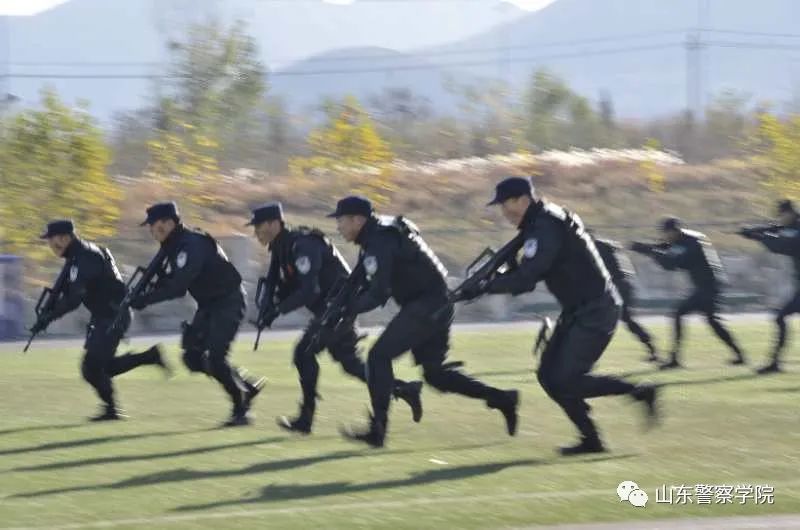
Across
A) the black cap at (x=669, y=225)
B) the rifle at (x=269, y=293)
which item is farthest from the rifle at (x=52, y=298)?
the black cap at (x=669, y=225)

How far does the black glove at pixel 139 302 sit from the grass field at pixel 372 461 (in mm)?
979

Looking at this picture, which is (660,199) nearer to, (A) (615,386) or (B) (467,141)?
(B) (467,141)

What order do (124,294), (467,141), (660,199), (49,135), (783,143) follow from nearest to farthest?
(124,294), (49,135), (783,143), (660,199), (467,141)

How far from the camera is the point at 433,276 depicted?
1177 cm

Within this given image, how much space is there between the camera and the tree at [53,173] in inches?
1308

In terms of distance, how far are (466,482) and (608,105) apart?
54518mm

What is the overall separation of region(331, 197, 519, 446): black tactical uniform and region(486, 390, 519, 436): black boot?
19 cm

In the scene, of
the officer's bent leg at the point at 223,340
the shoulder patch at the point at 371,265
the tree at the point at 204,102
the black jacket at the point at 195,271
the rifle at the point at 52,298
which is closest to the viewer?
the shoulder patch at the point at 371,265

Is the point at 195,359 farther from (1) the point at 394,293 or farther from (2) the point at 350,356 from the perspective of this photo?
(1) the point at 394,293

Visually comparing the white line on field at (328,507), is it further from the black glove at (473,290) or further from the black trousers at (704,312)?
the black trousers at (704,312)

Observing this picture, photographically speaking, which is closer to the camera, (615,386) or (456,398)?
(615,386)

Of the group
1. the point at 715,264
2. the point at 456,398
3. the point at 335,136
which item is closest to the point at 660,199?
the point at 335,136

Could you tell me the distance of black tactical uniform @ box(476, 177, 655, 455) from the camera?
1082 centimetres

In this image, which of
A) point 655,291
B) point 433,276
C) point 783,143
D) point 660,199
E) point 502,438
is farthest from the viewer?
point 660,199
